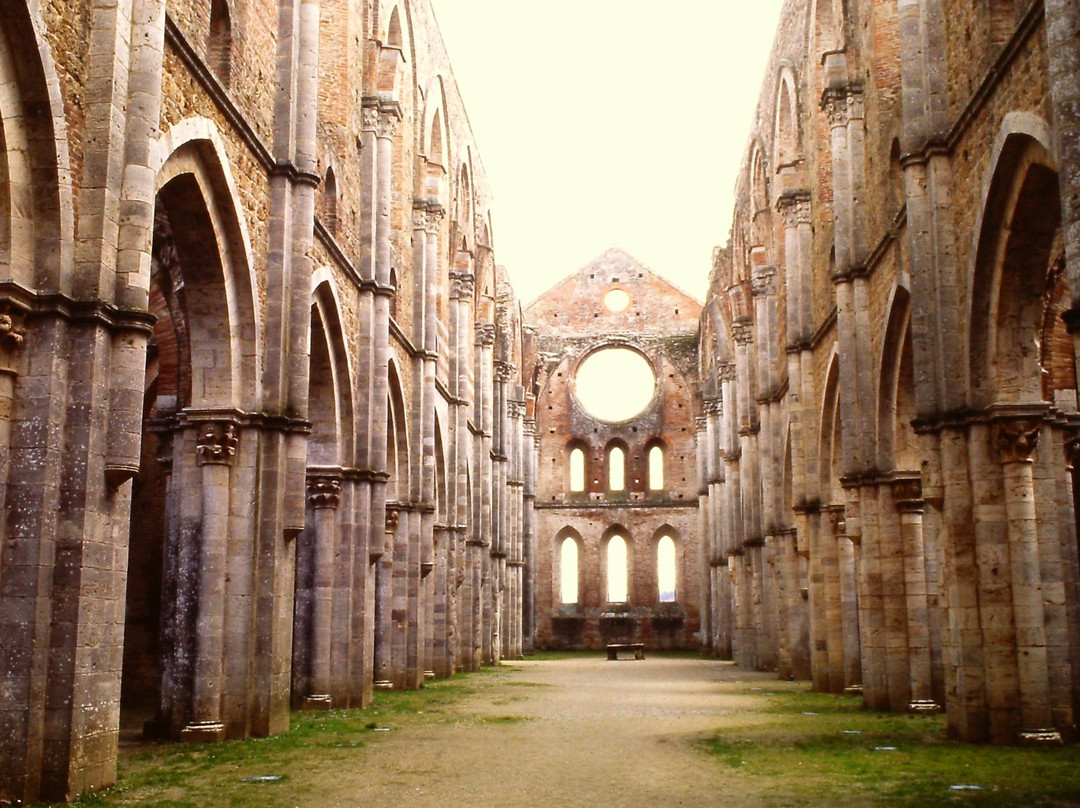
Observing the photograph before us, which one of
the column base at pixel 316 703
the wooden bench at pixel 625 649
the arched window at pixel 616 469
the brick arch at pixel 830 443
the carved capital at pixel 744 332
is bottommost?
the wooden bench at pixel 625 649

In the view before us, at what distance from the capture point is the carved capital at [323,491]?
18.4 metres

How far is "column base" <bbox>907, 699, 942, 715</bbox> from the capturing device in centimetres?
1677

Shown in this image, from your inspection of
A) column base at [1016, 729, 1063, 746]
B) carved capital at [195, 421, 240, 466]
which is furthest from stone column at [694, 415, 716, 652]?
carved capital at [195, 421, 240, 466]

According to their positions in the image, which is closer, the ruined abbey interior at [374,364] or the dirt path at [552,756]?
the ruined abbey interior at [374,364]

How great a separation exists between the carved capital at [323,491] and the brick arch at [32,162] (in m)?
9.40

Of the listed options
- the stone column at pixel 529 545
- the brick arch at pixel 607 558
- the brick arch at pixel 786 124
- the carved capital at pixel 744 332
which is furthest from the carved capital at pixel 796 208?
the brick arch at pixel 607 558

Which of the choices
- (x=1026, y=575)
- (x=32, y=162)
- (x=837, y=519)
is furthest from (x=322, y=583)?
(x=32, y=162)

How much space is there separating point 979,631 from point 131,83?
9993 millimetres

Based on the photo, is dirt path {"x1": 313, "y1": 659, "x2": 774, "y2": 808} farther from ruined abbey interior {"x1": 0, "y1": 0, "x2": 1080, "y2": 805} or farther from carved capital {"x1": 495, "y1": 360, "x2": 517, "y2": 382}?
carved capital {"x1": 495, "y1": 360, "x2": 517, "y2": 382}

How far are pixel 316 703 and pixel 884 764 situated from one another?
8971mm

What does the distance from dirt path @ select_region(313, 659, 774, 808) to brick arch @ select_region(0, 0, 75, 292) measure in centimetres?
466

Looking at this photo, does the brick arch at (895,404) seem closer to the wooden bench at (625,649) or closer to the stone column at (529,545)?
the wooden bench at (625,649)

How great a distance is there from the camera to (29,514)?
8.84m

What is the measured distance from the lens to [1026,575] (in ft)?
41.2
